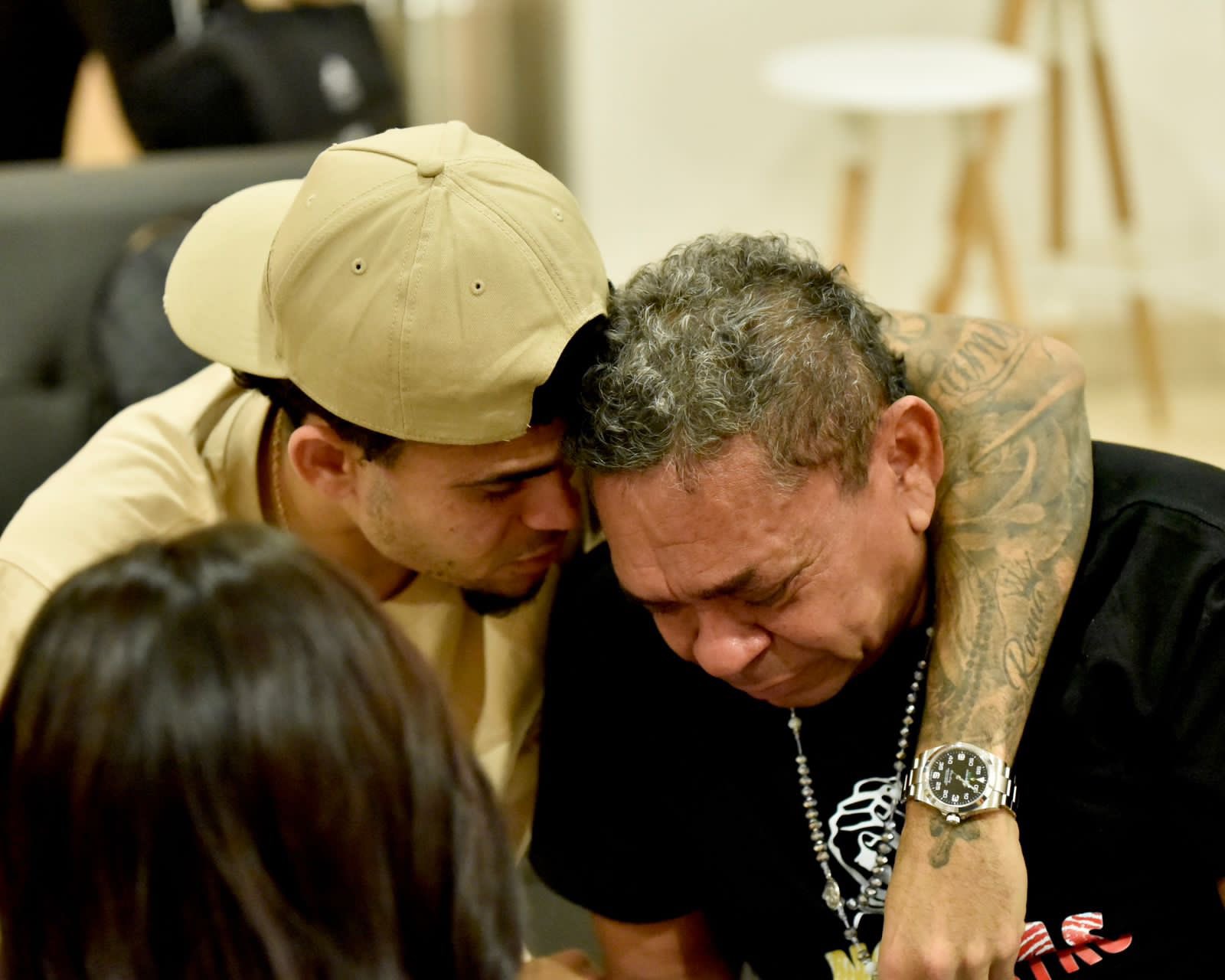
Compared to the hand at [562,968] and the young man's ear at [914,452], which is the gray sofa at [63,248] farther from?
the young man's ear at [914,452]

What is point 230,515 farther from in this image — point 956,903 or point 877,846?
point 956,903

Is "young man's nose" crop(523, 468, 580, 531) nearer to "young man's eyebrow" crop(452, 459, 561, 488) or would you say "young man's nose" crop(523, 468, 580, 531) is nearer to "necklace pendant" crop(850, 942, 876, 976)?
"young man's eyebrow" crop(452, 459, 561, 488)

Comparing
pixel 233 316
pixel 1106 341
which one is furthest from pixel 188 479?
pixel 1106 341

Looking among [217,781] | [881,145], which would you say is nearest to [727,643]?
[217,781]

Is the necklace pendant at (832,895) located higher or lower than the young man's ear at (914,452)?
lower

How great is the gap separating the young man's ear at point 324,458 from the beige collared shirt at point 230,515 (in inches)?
5.1

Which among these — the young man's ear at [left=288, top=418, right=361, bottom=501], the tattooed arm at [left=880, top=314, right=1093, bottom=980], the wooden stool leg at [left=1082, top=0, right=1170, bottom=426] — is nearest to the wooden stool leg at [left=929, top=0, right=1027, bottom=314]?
the wooden stool leg at [left=1082, top=0, right=1170, bottom=426]

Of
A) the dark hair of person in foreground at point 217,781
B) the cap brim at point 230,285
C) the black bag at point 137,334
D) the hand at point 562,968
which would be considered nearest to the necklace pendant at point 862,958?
the hand at point 562,968

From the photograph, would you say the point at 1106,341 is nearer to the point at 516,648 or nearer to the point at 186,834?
the point at 516,648

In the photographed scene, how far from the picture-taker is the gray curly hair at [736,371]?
1.25 meters

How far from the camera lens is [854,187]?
3645 millimetres

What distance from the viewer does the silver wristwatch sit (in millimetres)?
1241

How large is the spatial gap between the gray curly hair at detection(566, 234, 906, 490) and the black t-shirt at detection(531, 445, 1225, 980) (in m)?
0.24

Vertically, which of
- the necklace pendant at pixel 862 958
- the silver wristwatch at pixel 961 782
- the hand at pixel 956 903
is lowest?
the necklace pendant at pixel 862 958
